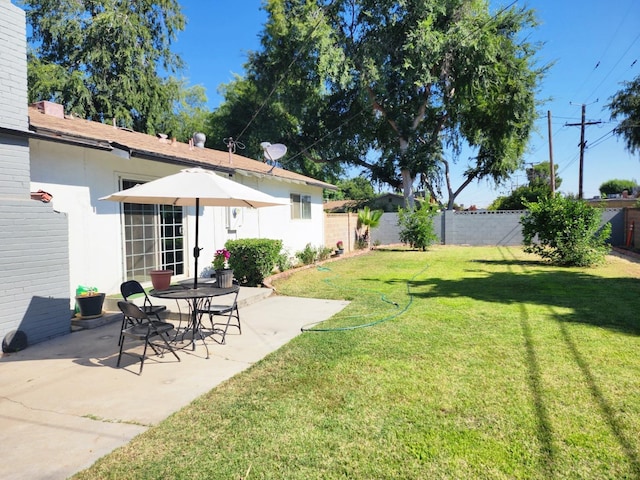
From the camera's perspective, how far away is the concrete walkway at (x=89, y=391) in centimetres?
294

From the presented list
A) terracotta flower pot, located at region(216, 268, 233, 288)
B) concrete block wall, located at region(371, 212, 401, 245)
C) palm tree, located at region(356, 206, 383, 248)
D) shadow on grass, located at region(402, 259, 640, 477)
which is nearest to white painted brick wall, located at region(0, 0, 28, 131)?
terracotta flower pot, located at region(216, 268, 233, 288)

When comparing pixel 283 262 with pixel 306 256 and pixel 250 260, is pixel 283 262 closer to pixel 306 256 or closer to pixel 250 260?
pixel 306 256

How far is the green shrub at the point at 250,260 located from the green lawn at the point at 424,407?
11.4ft

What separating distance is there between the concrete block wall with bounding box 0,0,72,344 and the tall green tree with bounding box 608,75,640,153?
34.0 meters

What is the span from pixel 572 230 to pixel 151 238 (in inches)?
501

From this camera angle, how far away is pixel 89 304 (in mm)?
6457

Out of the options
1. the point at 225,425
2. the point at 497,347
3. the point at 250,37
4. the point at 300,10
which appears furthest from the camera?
the point at 250,37

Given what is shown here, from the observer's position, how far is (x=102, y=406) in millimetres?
3639

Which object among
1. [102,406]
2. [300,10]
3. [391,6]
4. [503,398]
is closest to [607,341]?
[503,398]

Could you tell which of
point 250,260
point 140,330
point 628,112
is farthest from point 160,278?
point 628,112

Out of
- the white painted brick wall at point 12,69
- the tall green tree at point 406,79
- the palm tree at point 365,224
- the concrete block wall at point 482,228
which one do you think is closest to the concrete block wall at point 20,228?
the white painted brick wall at point 12,69

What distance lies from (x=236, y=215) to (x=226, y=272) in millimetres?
3485

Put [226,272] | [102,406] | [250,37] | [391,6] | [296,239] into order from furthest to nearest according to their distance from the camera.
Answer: [250,37]
[391,6]
[296,239]
[226,272]
[102,406]

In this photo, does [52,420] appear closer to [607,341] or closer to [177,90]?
[607,341]
